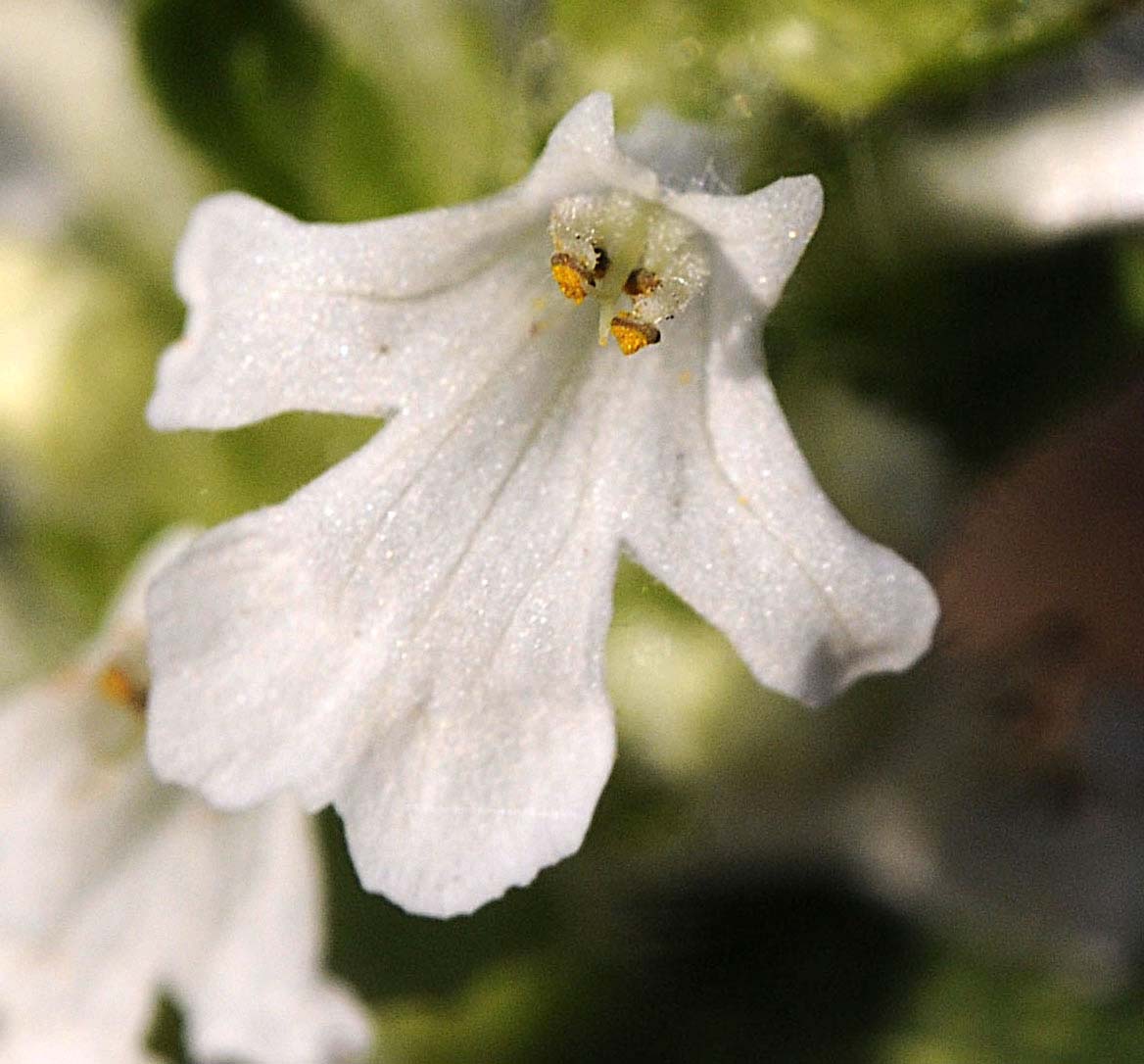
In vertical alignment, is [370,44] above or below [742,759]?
above

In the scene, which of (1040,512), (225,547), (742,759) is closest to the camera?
(225,547)

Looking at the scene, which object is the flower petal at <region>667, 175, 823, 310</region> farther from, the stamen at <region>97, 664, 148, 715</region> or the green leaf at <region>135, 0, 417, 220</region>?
Answer: the stamen at <region>97, 664, 148, 715</region>

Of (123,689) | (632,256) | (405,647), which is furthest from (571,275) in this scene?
(123,689)

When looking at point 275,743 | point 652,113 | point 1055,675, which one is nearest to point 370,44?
point 652,113

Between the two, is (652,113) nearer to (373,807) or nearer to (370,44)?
(370,44)

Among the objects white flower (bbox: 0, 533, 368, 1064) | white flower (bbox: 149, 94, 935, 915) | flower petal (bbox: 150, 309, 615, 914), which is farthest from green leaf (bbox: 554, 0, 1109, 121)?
white flower (bbox: 0, 533, 368, 1064)

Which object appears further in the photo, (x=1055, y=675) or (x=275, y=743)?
(x=1055, y=675)
